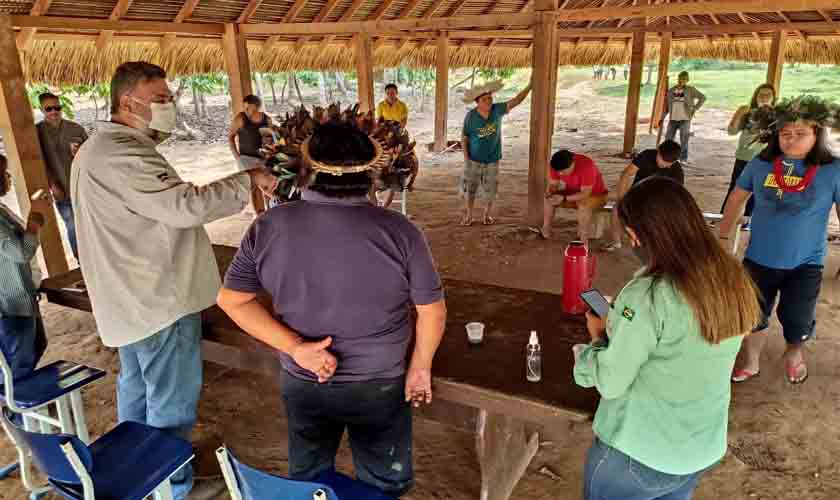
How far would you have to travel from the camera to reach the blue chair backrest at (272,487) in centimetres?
128

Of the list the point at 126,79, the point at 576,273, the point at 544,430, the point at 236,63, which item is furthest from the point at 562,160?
the point at 126,79

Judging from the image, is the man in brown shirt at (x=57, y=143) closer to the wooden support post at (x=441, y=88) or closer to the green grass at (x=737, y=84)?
the wooden support post at (x=441, y=88)

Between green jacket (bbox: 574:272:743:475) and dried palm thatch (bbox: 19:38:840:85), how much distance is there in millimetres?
6852

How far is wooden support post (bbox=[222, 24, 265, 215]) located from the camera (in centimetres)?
691

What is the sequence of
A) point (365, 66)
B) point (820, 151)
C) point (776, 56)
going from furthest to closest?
point (776, 56), point (365, 66), point (820, 151)

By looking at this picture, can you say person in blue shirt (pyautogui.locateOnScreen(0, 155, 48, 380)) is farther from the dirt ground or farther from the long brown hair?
the long brown hair

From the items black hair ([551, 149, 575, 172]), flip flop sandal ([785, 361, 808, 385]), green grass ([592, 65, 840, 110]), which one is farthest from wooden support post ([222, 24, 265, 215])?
green grass ([592, 65, 840, 110])

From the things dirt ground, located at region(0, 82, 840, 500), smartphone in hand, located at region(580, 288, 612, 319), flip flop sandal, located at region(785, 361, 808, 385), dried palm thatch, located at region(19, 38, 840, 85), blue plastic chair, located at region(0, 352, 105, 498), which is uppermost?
dried palm thatch, located at region(19, 38, 840, 85)

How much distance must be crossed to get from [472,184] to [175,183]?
4.79m

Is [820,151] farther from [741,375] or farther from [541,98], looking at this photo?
[541,98]

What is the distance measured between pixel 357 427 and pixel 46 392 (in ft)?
4.80

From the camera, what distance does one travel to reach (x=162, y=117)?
2.07m

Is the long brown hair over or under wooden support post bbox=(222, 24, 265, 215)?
under

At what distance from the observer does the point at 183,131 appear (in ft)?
49.8
